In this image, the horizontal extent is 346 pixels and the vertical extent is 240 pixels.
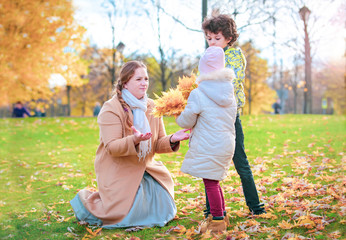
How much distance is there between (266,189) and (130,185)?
6.35 feet

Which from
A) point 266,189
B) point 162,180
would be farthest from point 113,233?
point 266,189

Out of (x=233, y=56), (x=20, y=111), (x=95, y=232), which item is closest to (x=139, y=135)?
(x=95, y=232)

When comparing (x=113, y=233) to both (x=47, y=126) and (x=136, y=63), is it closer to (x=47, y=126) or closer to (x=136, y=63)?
(x=136, y=63)

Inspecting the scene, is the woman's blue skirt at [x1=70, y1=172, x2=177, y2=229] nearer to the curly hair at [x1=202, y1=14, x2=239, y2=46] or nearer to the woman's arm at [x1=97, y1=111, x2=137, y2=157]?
the woman's arm at [x1=97, y1=111, x2=137, y2=157]

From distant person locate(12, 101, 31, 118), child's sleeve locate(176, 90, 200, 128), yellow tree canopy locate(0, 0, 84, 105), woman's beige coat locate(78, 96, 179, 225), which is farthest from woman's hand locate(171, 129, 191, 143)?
distant person locate(12, 101, 31, 118)

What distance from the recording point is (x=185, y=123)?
9.66ft

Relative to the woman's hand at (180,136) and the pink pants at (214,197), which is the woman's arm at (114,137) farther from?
the pink pants at (214,197)

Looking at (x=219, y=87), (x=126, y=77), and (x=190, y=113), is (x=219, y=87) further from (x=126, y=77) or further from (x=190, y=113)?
(x=126, y=77)

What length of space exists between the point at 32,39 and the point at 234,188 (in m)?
11.6

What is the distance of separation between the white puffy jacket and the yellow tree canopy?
11472 mm

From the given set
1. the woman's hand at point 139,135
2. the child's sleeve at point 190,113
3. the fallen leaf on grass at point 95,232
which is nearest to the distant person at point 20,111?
the fallen leaf on grass at point 95,232

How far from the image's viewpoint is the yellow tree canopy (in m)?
12.6

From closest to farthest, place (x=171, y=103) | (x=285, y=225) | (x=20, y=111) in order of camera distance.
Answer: (x=285, y=225)
(x=171, y=103)
(x=20, y=111)

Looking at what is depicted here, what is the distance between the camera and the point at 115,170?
3.51 metres
